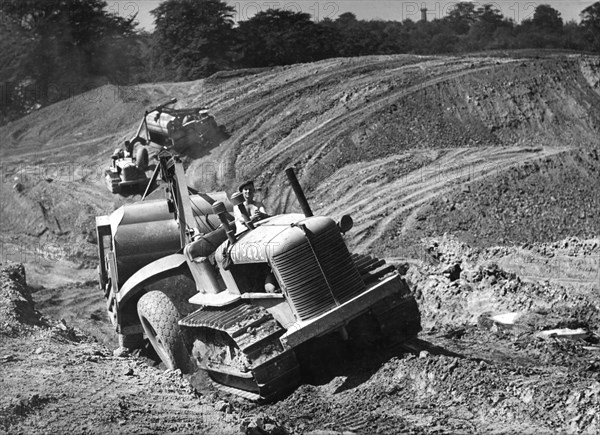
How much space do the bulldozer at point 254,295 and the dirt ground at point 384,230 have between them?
1.25ft

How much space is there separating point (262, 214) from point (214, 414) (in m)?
3.32

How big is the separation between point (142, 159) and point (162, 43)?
22.3 metres

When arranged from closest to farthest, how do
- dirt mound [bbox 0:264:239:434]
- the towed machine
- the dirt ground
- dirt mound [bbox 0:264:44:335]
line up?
dirt mound [bbox 0:264:239:434] → the dirt ground → dirt mound [bbox 0:264:44:335] → the towed machine

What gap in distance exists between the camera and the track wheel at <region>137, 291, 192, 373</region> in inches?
463

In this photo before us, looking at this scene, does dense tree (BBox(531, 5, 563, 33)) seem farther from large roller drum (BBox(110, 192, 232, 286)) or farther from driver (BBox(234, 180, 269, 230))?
driver (BBox(234, 180, 269, 230))

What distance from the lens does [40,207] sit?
88.0 ft

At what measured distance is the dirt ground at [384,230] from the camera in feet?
29.4

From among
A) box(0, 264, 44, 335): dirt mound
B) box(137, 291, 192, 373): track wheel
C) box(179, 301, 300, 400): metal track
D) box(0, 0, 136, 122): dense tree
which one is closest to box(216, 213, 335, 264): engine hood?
box(179, 301, 300, 400): metal track

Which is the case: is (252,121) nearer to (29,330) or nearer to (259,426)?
(29,330)

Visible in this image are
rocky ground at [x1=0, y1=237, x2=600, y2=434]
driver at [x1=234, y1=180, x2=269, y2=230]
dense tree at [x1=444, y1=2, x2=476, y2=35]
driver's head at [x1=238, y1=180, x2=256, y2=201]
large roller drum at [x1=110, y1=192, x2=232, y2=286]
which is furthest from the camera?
dense tree at [x1=444, y1=2, x2=476, y2=35]

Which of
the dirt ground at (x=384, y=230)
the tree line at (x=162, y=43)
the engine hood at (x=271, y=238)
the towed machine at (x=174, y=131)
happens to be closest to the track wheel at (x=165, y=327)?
the dirt ground at (x=384, y=230)

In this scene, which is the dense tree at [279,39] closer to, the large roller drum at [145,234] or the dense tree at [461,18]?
the dense tree at [461,18]

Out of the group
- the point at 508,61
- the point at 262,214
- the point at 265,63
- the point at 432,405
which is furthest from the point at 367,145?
the point at 265,63

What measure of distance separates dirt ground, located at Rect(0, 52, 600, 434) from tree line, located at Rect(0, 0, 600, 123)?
6836 millimetres
